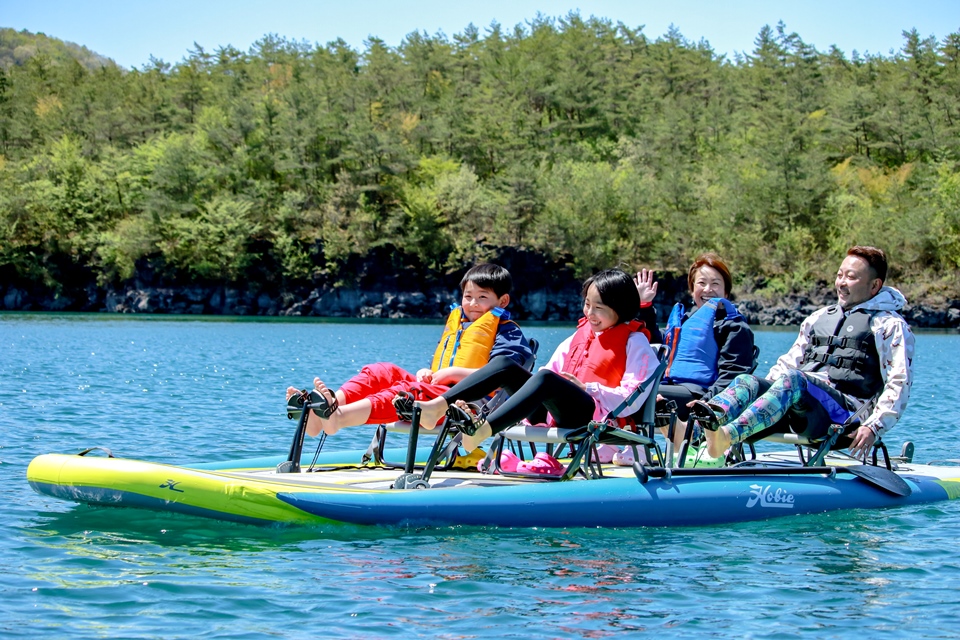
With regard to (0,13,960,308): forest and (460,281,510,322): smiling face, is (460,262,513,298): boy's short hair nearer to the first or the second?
(460,281,510,322): smiling face

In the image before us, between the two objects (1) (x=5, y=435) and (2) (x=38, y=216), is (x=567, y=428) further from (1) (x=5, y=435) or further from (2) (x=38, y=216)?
(2) (x=38, y=216)

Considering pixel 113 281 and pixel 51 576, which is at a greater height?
pixel 113 281

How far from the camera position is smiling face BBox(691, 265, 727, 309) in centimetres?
920

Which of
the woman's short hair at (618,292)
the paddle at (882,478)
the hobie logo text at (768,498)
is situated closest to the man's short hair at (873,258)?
the paddle at (882,478)

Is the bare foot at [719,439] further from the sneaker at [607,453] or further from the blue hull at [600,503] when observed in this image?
the sneaker at [607,453]

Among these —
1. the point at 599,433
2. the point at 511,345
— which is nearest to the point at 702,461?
the point at 599,433

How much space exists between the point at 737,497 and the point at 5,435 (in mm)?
9156

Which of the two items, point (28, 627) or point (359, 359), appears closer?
point (28, 627)

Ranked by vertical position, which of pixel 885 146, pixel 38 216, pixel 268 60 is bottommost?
pixel 38 216

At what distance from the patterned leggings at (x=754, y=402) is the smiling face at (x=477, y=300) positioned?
1845 mm

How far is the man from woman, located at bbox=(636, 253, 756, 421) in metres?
0.55

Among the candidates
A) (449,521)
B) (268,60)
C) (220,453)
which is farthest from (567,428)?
(268,60)

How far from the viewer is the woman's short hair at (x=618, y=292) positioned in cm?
801

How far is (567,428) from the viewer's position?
765cm
